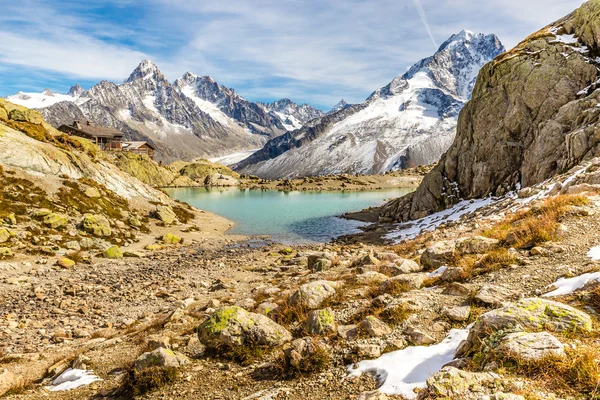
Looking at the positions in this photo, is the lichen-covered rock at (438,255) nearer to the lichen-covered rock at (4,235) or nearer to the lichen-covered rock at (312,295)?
the lichen-covered rock at (312,295)

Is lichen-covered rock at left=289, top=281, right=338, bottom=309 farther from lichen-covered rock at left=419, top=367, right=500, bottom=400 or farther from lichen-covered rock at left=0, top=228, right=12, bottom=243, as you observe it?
lichen-covered rock at left=0, top=228, right=12, bottom=243

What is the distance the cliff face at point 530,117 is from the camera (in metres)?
34.1

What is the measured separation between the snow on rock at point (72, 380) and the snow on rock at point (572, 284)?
13.1 meters

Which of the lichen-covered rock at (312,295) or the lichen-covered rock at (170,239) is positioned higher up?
the lichen-covered rock at (312,295)

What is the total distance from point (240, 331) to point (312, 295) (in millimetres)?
3687

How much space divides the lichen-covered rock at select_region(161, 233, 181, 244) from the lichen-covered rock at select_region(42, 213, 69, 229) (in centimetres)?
993

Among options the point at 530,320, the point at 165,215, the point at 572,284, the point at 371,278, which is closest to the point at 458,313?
the point at 530,320

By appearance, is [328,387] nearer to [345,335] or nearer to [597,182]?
[345,335]

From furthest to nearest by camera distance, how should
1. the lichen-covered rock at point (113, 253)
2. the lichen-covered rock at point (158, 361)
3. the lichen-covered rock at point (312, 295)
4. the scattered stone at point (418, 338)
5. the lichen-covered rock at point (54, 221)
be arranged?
the lichen-covered rock at point (54, 221) → the lichen-covered rock at point (113, 253) → the lichen-covered rock at point (312, 295) → the lichen-covered rock at point (158, 361) → the scattered stone at point (418, 338)

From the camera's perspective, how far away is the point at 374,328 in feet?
30.2

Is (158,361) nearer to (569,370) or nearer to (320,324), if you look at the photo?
(320,324)

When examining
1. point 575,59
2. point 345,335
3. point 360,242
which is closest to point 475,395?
point 345,335

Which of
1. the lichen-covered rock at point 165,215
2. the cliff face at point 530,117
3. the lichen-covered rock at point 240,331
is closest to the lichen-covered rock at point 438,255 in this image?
the lichen-covered rock at point 240,331

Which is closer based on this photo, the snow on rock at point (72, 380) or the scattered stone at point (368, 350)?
the scattered stone at point (368, 350)
